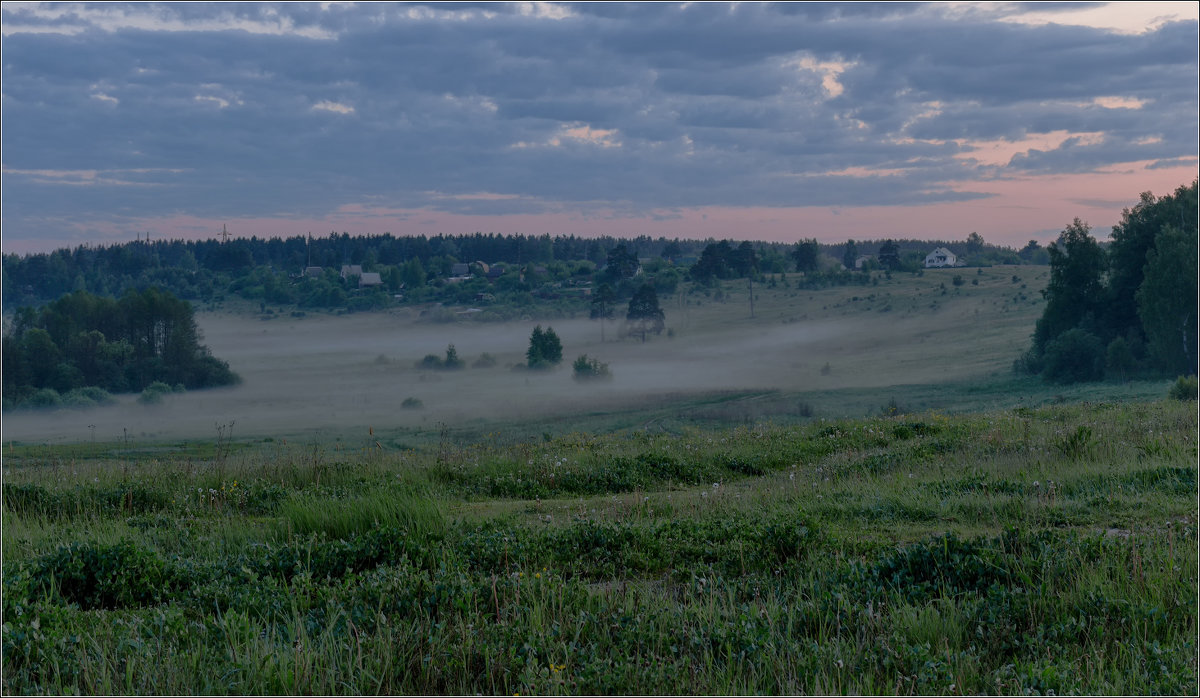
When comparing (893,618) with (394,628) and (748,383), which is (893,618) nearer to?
(394,628)

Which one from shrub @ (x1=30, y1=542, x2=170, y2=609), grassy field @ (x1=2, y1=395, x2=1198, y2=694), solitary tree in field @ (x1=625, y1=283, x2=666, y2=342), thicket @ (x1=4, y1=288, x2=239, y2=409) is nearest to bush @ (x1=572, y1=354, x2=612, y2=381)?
solitary tree in field @ (x1=625, y1=283, x2=666, y2=342)

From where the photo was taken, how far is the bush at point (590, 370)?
8688cm

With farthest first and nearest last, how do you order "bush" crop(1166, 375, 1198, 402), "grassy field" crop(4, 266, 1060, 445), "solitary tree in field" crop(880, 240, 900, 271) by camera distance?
"solitary tree in field" crop(880, 240, 900, 271), "grassy field" crop(4, 266, 1060, 445), "bush" crop(1166, 375, 1198, 402)

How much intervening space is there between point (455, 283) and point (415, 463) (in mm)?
128514

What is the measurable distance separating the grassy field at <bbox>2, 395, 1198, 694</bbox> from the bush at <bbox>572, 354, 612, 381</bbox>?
247 ft

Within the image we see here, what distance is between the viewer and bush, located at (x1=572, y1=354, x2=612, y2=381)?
86.9 metres

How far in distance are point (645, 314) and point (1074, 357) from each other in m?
61.2

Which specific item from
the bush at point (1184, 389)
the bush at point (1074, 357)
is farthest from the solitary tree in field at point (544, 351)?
the bush at point (1184, 389)

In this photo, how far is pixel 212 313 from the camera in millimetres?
128625

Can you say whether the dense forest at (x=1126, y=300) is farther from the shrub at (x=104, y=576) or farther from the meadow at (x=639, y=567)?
the shrub at (x=104, y=576)

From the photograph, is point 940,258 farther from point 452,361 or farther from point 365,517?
point 365,517

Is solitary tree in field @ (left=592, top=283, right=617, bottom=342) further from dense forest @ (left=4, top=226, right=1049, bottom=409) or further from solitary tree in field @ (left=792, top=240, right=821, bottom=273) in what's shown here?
solitary tree in field @ (left=792, top=240, right=821, bottom=273)

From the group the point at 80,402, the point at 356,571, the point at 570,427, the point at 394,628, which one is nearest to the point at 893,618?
the point at 394,628

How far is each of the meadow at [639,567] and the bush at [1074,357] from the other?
135 feet
